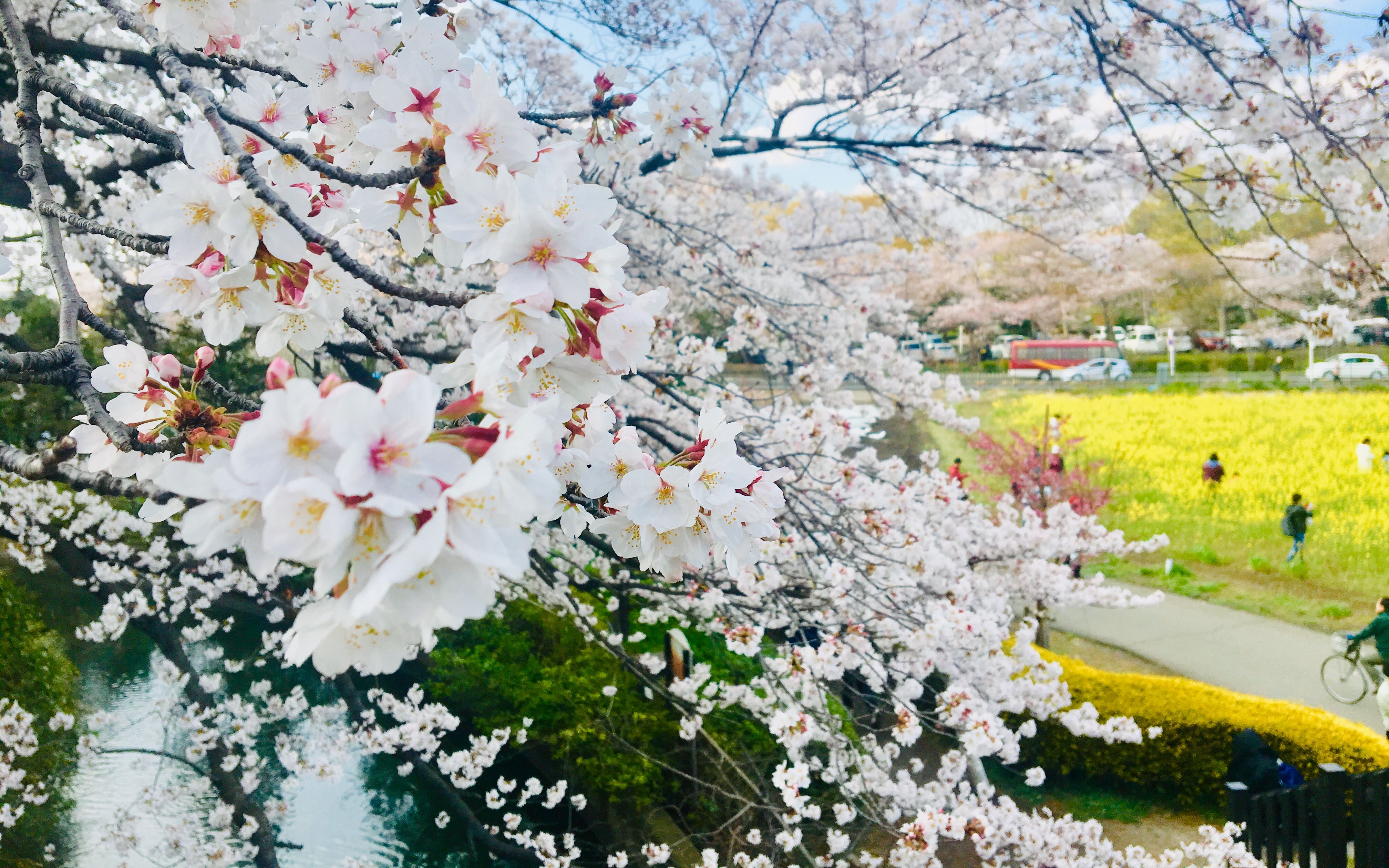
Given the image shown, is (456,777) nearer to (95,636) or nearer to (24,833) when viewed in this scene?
(95,636)

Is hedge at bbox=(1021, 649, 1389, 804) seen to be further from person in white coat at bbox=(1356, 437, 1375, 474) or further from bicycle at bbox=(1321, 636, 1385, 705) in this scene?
person in white coat at bbox=(1356, 437, 1375, 474)

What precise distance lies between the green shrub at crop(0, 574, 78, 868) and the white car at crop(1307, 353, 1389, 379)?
21.5 m

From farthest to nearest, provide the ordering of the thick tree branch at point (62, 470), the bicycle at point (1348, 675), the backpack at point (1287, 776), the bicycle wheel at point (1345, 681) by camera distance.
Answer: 1. the bicycle wheel at point (1345, 681)
2. the bicycle at point (1348, 675)
3. the backpack at point (1287, 776)
4. the thick tree branch at point (62, 470)

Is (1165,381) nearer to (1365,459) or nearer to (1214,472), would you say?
(1365,459)

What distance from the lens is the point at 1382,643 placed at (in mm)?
5508

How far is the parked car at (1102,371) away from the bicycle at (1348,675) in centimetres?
1455

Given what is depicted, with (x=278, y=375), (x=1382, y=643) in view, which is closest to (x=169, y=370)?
(x=278, y=375)

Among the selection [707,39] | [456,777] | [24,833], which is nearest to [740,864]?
[456,777]

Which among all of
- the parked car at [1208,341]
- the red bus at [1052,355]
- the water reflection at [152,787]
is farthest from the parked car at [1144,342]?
the water reflection at [152,787]

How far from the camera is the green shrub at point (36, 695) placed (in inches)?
149

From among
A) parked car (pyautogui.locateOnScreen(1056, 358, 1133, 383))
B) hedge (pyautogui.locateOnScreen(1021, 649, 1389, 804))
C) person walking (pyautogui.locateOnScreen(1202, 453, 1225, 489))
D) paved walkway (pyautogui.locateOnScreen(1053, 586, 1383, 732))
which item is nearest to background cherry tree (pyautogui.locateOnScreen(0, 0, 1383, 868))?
hedge (pyautogui.locateOnScreen(1021, 649, 1389, 804))

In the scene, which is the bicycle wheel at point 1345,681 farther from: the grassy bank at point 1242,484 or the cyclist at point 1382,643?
the grassy bank at point 1242,484

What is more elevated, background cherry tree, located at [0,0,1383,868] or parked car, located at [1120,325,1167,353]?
background cherry tree, located at [0,0,1383,868]

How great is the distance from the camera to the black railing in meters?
3.56
